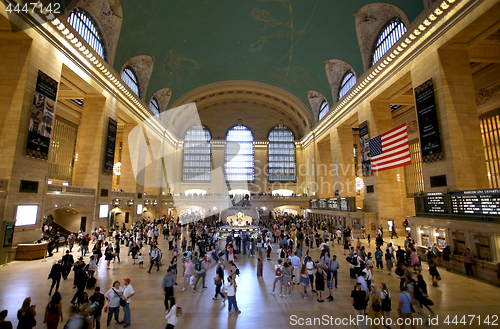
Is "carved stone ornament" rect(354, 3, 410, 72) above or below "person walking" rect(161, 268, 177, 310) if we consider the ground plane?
above

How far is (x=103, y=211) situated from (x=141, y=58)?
13318 mm

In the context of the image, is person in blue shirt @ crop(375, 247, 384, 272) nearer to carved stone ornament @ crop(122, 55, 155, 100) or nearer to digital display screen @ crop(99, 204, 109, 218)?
digital display screen @ crop(99, 204, 109, 218)

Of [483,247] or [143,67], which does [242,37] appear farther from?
[483,247]

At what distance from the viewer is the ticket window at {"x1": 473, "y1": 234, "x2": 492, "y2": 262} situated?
328 inches

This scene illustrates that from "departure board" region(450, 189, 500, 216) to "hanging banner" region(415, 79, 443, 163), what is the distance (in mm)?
2679

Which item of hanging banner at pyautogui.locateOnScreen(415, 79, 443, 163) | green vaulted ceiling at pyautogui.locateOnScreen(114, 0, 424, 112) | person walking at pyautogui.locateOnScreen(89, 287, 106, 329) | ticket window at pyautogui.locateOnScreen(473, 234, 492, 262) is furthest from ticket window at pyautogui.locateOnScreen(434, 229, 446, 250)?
person walking at pyautogui.locateOnScreen(89, 287, 106, 329)

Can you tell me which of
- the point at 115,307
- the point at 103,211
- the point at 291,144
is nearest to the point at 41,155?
the point at 103,211

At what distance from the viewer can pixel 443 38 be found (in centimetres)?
1204

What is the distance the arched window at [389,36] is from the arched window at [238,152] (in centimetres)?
2335

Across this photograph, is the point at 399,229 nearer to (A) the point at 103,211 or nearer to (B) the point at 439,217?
(B) the point at 439,217

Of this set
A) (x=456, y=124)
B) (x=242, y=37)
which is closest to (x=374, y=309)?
(x=456, y=124)

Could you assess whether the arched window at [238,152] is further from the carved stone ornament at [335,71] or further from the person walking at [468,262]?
the person walking at [468,262]

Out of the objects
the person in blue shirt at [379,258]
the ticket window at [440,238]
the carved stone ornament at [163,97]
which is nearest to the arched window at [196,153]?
the carved stone ornament at [163,97]

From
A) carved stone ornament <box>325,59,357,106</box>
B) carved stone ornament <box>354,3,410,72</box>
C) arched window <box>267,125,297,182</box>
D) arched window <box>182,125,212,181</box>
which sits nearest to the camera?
carved stone ornament <box>354,3,410,72</box>
